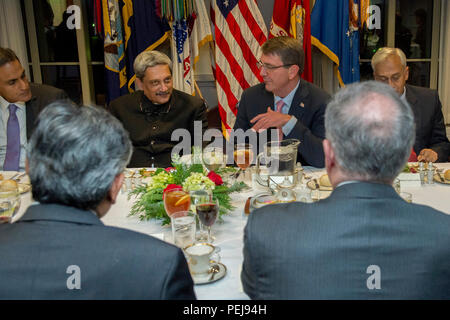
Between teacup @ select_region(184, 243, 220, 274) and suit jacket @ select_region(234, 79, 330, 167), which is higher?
suit jacket @ select_region(234, 79, 330, 167)

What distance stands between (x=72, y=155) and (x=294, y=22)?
3.50 m

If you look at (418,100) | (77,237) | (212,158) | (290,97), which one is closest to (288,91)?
(290,97)

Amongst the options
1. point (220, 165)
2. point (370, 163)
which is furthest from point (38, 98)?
point (370, 163)

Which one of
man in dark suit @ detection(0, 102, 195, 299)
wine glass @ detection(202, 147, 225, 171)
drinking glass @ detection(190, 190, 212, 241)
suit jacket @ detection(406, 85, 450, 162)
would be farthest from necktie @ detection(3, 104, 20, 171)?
suit jacket @ detection(406, 85, 450, 162)

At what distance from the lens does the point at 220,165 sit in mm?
2020

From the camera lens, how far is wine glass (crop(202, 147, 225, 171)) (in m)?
1.96

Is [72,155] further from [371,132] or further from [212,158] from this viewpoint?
[212,158]

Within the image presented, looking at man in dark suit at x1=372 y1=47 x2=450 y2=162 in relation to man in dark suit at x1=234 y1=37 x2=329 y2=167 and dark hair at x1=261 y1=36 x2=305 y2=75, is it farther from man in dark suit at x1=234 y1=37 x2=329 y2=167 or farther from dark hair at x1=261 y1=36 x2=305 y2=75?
dark hair at x1=261 y1=36 x2=305 y2=75

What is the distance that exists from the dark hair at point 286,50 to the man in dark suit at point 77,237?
2025mm

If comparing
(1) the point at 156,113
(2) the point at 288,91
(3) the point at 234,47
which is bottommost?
(1) the point at 156,113

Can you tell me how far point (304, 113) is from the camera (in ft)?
9.11

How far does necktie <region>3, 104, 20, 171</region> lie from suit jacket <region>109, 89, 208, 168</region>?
0.68m

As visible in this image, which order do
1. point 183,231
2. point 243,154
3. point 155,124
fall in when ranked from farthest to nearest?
point 155,124, point 243,154, point 183,231
